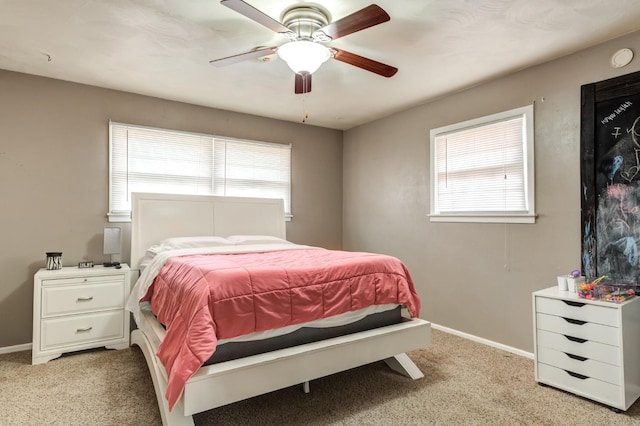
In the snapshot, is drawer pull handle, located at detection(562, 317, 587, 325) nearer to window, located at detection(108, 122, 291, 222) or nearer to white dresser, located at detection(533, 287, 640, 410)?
white dresser, located at detection(533, 287, 640, 410)

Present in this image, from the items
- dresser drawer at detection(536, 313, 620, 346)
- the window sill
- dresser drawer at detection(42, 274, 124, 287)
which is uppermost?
the window sill

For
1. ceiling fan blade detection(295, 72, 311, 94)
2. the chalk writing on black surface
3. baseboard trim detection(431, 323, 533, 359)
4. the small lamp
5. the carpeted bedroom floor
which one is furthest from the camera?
the small lamp

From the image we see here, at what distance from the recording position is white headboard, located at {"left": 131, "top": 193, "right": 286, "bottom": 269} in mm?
3514

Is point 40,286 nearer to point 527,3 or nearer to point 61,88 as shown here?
point 61,88

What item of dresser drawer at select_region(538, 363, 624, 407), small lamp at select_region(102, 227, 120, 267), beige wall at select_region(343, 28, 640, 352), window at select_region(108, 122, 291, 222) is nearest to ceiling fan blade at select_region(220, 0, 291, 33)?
beige wall at select_region(343, 28, 640, 352)

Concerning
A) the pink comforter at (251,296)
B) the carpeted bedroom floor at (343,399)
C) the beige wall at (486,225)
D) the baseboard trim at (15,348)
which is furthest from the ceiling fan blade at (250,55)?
the baseboard trim at (15,348)

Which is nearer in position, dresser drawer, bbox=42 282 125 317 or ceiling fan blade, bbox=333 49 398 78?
ceiling fan blade, bbox=333 49 398 78

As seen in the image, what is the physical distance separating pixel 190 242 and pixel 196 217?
0.50 m

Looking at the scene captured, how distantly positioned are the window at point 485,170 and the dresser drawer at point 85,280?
123 inches

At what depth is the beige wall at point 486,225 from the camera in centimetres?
275

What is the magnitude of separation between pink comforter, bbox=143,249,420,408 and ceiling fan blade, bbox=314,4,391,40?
138 cm

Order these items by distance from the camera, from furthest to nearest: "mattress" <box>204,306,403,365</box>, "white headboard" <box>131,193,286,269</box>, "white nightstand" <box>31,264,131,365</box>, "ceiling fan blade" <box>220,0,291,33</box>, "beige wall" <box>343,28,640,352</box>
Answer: "white headboard" <box>131,193,286,269</box> < "white nightstand" <box>31,264,131,365</box> < "beige wall" <box>343,28,640,352</box> < "mattress" <box>204,306,403,365</box> < "ceiling fan blade" <box>220,0,291,33</box>

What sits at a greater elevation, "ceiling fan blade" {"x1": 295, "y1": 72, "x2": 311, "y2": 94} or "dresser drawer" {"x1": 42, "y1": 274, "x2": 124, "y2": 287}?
"ceiling fan blade" {"x1": 295, "y1": 72, "x2": 311, "y2": 94}

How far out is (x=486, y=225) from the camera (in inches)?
130
